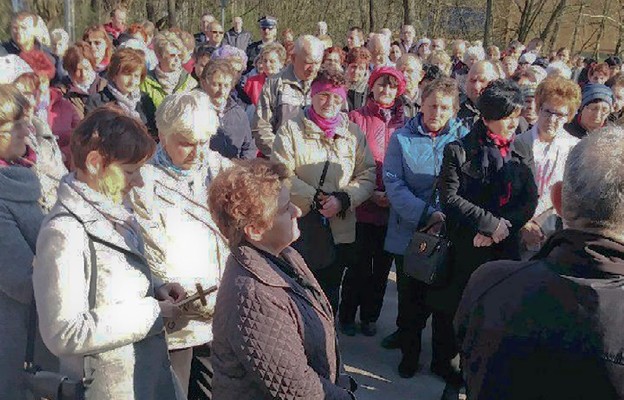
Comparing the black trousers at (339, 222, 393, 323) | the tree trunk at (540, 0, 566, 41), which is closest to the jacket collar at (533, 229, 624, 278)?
the black trousers at (339, 222, 393, 323)

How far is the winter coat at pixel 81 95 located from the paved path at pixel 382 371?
266 centimetres

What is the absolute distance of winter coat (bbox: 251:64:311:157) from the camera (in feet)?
17.4

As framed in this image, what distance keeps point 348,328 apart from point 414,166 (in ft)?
4.74

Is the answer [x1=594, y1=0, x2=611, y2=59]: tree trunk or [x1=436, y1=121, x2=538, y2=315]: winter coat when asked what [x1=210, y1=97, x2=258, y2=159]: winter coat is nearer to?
[x1=436, y1=121, x2=538, y2=315]: winter coat

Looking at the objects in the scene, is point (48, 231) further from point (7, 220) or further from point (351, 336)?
point (351, 336)

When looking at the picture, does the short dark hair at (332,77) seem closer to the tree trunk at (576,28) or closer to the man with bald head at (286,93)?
the man with bald head at (286,93)

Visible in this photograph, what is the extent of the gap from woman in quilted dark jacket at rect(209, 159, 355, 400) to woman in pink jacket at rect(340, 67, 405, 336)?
8.05 feet

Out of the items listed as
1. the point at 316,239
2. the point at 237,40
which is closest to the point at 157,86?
the point at 316,239

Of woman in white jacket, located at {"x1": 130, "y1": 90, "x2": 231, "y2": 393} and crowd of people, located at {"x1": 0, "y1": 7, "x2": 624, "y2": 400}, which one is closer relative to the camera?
crowd of people, located at {"x1": 0, "y1": 7, "x2": 624, "y2": 400}

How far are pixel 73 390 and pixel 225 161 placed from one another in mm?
1379

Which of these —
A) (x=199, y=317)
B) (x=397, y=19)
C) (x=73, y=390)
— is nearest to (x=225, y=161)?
(x=199, y=317)

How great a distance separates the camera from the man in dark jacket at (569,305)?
1653 millimetres

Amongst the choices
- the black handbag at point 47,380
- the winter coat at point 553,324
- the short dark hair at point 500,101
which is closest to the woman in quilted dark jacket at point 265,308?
the black handbag at point 47,380

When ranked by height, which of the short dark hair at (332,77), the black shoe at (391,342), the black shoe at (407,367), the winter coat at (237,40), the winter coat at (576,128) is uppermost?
the short dark hair at (332,77)
